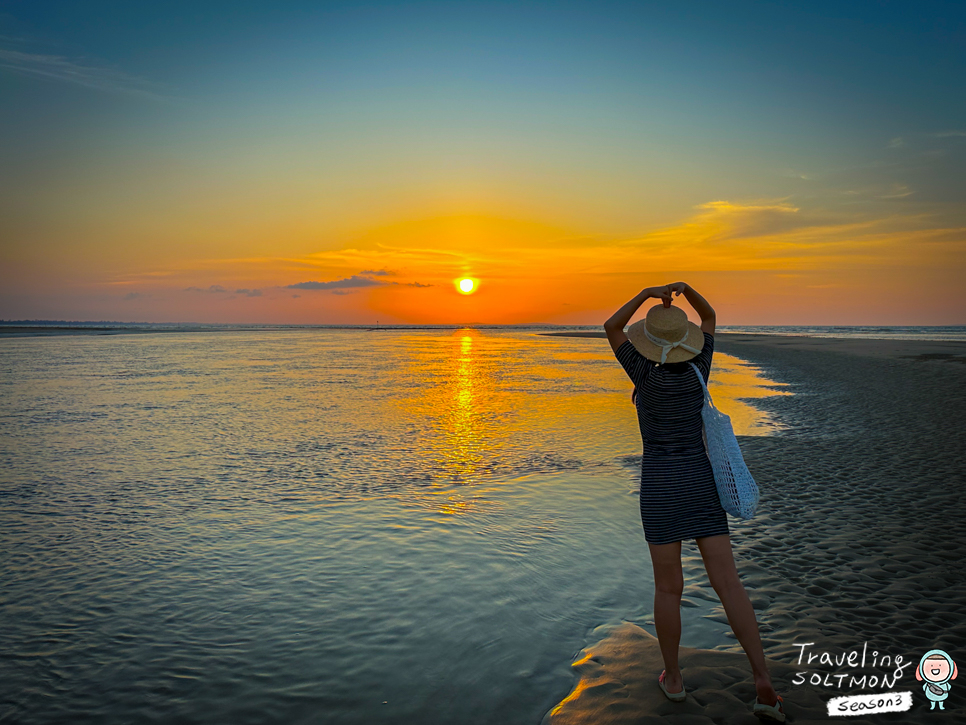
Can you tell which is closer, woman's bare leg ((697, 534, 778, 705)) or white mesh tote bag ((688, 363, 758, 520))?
woman's bare leg ((697, 534, 778, 705))

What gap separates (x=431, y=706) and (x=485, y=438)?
10.2 meters

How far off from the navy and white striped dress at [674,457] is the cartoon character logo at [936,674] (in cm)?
189

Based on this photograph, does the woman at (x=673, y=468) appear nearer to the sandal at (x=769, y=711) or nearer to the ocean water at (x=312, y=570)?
the sandal at (x=769, y=711)

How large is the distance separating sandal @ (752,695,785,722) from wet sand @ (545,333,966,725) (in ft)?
0.33

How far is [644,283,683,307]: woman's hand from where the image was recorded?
4035 millimetres

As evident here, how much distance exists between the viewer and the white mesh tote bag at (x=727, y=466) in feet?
12.5

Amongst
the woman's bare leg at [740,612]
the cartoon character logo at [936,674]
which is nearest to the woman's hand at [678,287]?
the woman's bare leg at [740,612]

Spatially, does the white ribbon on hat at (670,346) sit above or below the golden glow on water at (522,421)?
above

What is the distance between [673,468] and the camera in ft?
13.0

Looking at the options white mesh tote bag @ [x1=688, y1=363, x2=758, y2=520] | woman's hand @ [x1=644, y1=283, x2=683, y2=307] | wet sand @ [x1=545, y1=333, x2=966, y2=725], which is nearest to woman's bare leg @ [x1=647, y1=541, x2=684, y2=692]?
wet sand @ [x1=545, y1=333, x2=966, y2=725]

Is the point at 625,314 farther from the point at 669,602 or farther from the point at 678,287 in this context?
the point at 669,602

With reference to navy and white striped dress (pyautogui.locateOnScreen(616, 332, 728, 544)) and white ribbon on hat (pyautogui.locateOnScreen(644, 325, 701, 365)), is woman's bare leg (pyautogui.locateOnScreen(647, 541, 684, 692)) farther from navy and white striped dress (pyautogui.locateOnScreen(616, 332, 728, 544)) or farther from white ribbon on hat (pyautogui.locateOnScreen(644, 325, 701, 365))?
white ribbon on hat (pyautogui.locateOnScreen(644, 325, 701, 365))

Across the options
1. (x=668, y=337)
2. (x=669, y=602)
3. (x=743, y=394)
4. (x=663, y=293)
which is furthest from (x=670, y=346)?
(x=743, y=394)

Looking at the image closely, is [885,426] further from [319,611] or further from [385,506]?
[319,611]
